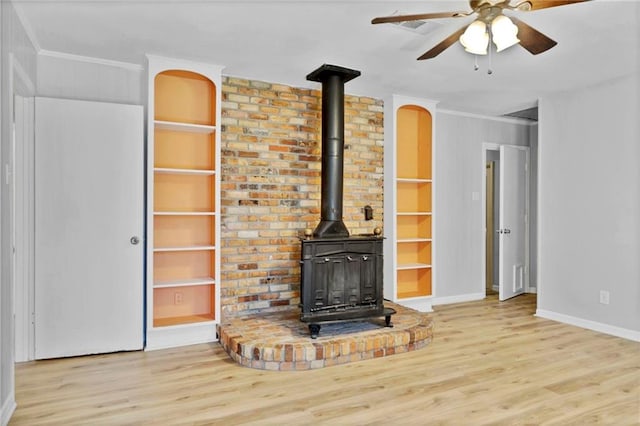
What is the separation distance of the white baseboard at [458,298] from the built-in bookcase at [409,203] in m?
0.44

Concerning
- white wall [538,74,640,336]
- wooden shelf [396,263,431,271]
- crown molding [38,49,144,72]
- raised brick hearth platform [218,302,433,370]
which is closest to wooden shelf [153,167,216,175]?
crown molding [38,49,144,72]

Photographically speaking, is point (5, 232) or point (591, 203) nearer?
point (5, 232)

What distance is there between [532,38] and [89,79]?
3.34m

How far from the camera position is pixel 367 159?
4.85 meters

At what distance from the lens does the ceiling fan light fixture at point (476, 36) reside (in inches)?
96.1

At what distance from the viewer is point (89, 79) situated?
12.0ft

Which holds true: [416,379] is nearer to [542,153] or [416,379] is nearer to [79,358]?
[79,358]

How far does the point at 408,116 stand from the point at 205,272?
2857mm

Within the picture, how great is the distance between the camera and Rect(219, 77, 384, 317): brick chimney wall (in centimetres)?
412

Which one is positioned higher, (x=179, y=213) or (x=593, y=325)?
(x=179, y=213)

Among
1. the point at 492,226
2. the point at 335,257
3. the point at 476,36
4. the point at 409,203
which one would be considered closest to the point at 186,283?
the point at 335,257

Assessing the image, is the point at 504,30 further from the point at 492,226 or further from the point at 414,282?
the point at 492,226

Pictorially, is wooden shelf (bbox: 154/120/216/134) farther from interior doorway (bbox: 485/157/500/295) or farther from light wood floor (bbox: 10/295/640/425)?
interior doorway (bbox: 485/157/500/295)

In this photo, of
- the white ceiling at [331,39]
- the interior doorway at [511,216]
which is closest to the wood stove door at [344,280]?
the white ceiling at [331,39]
